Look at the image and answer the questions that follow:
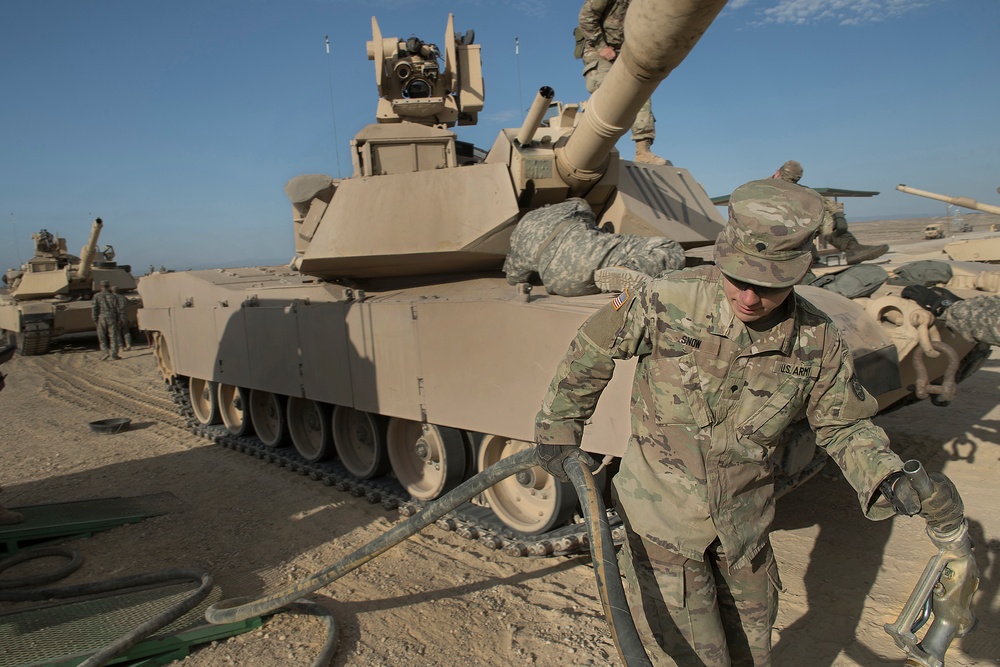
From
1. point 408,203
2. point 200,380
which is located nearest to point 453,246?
point 408,203

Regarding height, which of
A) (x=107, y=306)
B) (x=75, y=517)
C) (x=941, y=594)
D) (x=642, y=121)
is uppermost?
(x=642, y=121)

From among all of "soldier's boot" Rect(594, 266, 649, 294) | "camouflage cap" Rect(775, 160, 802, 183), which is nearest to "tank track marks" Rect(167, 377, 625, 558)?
"soldier's boot" Rect(594, 266, 649, 294)

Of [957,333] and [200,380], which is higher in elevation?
[957,333]

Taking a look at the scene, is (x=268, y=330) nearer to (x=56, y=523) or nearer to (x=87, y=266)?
(x=56, y=523)

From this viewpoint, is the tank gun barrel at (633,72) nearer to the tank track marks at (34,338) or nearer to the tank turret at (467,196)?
the tank turret at (467,196)

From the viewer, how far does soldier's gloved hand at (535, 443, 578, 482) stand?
2137mm

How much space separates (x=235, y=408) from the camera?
329 inches

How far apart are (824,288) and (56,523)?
5.50 meters

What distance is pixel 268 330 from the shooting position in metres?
6.70

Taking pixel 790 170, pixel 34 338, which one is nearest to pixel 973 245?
pixel 790 170

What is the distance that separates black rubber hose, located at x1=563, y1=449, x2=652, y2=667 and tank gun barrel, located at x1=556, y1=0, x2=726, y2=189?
2.20 meters

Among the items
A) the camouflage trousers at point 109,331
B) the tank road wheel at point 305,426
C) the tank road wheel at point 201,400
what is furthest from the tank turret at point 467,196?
the camouflage trousers at point 109,331

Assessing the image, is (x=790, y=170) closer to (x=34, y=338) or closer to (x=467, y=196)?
(x=467, y=196)

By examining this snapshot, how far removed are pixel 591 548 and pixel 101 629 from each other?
9.41 feet
